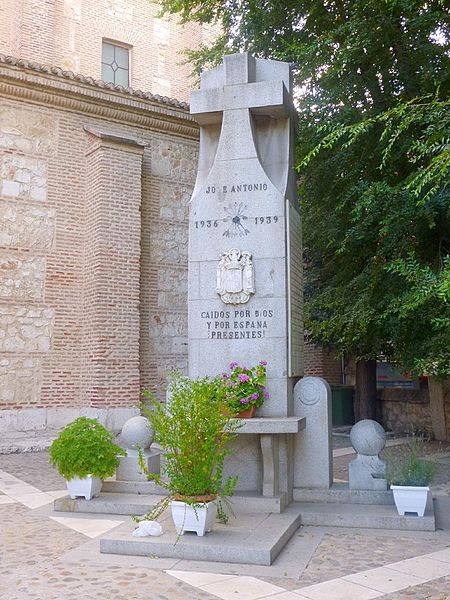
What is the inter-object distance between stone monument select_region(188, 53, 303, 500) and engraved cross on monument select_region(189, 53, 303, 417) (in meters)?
0.01

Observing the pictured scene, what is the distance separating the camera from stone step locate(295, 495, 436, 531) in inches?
232

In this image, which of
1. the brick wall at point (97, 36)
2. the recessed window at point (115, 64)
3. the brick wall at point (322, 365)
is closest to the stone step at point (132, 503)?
the brick wall at point (322, 365)

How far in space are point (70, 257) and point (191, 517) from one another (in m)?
9.05

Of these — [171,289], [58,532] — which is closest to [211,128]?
[58,532]

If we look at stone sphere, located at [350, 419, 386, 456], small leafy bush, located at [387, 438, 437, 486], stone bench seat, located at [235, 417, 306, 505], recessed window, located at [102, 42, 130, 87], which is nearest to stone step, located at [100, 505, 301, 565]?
stone bench seat, located at [235, 417, 306, 505]

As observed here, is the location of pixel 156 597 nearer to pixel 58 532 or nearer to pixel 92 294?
pixel 58 532

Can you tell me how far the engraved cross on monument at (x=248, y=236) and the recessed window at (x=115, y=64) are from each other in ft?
42.0

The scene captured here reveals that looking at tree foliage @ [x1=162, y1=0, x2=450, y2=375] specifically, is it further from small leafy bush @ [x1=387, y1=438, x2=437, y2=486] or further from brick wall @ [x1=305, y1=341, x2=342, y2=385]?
brick wall @ [x1=305, y1=341, x2=342, y2=385]

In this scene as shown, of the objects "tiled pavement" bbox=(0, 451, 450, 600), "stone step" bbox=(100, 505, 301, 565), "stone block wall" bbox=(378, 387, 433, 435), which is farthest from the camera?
"stone block wall" bbox=(378, 387, 433, 435)

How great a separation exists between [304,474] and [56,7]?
52.5 feet

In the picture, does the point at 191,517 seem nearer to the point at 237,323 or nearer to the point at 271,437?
the point at 271,437

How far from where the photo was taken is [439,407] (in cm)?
1311

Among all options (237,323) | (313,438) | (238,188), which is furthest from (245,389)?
(238,188)

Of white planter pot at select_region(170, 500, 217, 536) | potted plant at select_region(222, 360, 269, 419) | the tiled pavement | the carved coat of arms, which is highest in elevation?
the carved coat of arms
